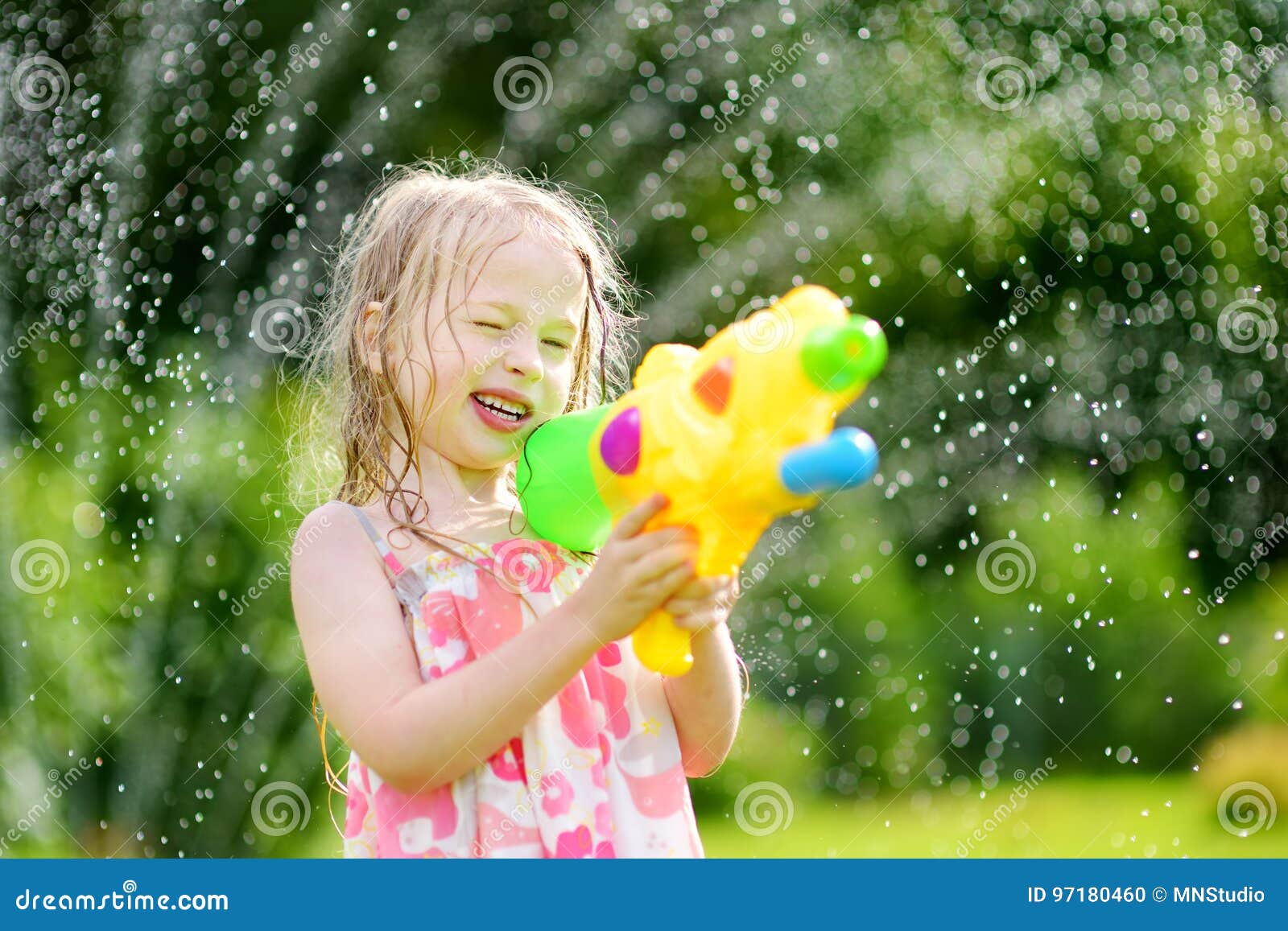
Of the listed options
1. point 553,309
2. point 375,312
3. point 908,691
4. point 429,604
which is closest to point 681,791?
point 429,604

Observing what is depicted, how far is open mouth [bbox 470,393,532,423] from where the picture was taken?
1643 mm

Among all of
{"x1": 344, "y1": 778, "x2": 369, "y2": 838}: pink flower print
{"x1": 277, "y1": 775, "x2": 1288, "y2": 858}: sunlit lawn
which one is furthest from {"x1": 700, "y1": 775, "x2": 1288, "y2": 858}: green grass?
{"x1": 344, "y1": 778, "x2": 369, "y2": 838}: pink flower print

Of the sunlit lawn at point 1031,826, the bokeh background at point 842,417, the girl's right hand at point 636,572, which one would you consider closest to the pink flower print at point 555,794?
the girl's right hand at point 636,572

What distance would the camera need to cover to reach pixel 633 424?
4.79ft

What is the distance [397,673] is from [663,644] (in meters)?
0.32

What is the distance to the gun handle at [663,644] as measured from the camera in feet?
4.74

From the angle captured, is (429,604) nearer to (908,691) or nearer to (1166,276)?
(1166,276)

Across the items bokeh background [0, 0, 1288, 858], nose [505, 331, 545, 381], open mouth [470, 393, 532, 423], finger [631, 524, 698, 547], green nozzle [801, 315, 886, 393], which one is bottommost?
bokeh background [0, 0, 1288, 858]

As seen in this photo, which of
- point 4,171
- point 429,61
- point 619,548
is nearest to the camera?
point 619,548

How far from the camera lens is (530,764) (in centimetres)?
153

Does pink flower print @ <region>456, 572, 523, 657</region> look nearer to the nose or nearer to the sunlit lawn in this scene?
the nose

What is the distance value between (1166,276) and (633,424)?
5986mm

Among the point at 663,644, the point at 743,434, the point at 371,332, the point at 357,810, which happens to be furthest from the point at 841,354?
the point at 357,810

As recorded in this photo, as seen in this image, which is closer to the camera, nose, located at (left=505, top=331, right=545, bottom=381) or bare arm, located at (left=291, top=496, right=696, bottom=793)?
bare arm, located at (left=291, top=496, right=696, bottom=793)
